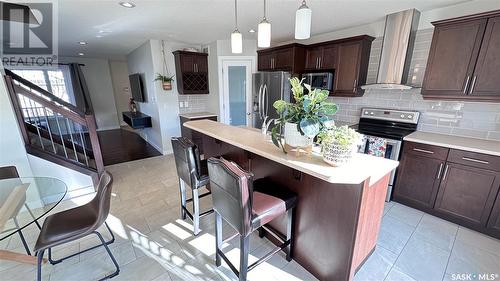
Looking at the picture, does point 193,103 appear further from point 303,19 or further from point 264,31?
point 303,19

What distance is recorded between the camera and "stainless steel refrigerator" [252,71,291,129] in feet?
12.5

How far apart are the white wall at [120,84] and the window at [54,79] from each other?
1.25 m

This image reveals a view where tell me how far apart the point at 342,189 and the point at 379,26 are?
118 inches

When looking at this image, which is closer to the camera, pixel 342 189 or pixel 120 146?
pixel 342 189

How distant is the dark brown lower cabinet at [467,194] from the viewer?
2.12 m

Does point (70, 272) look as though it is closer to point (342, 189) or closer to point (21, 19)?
point (342, 189)

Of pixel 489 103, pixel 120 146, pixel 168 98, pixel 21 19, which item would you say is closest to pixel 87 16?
pixel 21 19

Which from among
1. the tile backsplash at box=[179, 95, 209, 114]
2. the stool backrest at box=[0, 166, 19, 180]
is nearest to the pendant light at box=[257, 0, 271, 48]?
the stool backrest at box=[0, 166, 19, 180]

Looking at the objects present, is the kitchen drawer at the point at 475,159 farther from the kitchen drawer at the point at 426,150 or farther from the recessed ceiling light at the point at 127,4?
the recessed ceiling light at the point at 127,4

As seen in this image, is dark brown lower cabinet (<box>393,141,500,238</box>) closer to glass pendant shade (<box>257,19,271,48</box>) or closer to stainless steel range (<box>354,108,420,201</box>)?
stainless steel range (<box>354,108,420,201</box>)

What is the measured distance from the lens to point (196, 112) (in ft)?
17.0

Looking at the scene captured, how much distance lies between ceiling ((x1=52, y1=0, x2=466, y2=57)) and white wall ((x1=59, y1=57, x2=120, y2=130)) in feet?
11.0

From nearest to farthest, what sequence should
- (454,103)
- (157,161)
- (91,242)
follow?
(91,242), (454,103), (157,161)

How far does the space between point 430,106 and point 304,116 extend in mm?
2495
